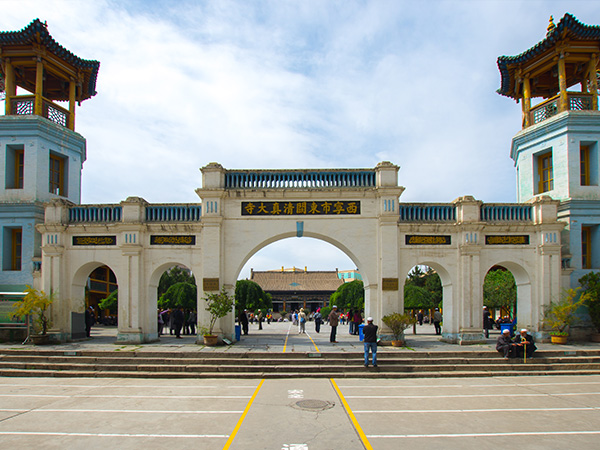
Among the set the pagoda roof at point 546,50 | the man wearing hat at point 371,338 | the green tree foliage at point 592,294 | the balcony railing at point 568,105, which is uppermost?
the pagoda roof at point 546,50

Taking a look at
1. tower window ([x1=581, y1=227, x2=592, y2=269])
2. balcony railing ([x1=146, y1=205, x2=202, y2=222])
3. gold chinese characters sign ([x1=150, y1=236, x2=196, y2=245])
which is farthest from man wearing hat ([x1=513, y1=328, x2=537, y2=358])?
balcony railing ([x1=146, y1=205, x2=202, y2=222])

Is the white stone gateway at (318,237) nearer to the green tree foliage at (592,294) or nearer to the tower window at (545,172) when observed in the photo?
the green tree foliage at (592,294)

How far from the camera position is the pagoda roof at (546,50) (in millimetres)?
18234

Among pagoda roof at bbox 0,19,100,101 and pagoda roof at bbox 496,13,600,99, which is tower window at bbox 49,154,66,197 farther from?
pagoda roof at bbox 496,13,600,99

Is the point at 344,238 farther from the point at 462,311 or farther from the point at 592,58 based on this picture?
the point at 592,58

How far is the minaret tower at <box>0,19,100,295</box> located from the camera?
62.1 feet

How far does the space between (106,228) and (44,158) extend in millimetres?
4888

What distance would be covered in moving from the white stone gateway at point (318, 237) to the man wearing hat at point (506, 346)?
2.55m

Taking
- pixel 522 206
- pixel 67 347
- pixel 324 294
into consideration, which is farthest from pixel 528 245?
pixel 324 294

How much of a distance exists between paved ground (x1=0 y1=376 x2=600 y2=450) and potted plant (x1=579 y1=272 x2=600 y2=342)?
227 inches

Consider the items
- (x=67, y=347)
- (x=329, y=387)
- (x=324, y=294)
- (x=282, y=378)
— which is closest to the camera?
(x=329, y=387)

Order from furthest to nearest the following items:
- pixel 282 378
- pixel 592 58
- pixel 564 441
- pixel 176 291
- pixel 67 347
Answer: pixel 176 291 → pixel 592 58 → pixel 67 347 → pixel 282 378 → pixel 564 441

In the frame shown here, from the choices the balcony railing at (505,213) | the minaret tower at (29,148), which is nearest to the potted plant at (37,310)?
the minaret tower at (29,148)

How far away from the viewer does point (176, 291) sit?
24156mm
